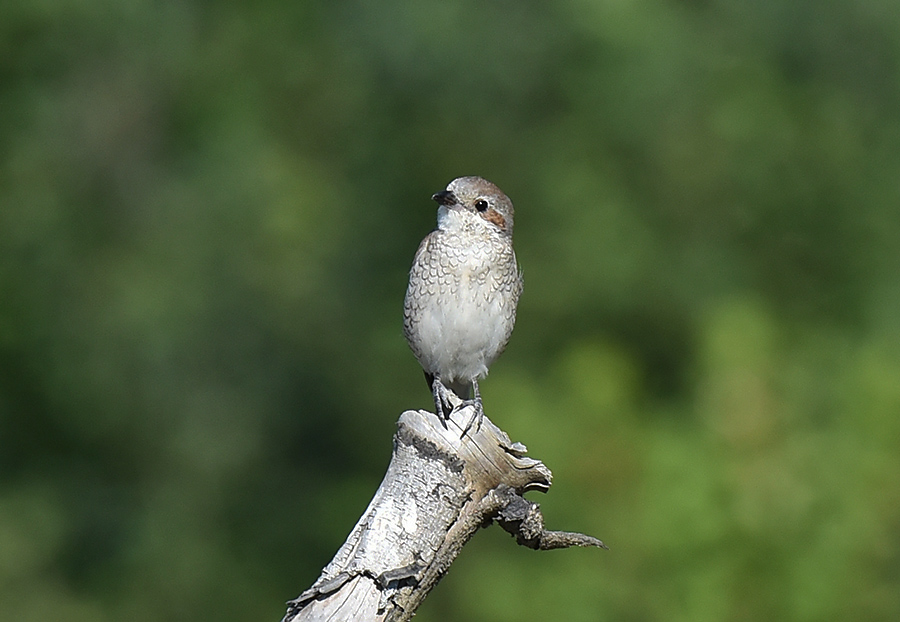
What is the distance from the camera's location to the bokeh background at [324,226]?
31.8 ft

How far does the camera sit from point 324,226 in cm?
1070

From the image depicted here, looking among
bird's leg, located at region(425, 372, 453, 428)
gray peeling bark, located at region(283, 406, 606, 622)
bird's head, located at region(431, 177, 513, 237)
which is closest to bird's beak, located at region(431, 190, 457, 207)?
bird's head, located at region(431, 177, 513, 237)

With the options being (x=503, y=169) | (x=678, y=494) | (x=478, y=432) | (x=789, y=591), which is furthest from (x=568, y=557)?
(x=503, y=169)

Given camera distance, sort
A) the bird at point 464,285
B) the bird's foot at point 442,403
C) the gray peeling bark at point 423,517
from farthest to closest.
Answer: the bird at point 464,285 → the bird's foot at point 442,403 → the gray peeling bark at point 423,517

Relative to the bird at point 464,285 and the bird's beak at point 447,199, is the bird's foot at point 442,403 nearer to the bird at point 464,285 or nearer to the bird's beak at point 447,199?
the bird at point 464,285

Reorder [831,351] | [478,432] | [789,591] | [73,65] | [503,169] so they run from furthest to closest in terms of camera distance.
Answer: [73,65] → [503,169] → [831,351] → [789,591] → [478,432]

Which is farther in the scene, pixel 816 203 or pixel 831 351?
pixel 816 203

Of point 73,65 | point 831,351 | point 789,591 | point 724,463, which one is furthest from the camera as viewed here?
point 73,65

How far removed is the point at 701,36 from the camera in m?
10.9

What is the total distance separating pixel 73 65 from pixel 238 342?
2.90 meters

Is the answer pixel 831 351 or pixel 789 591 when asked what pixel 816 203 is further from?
pixel 789 591

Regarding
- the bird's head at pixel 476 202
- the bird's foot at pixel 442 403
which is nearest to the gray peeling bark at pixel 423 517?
the bird's foot at pixel 442 403

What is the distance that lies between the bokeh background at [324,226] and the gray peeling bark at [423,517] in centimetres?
515

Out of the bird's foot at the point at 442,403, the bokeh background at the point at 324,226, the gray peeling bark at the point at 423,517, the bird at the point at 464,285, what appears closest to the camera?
the gray peeling bark at the point at 423,517
